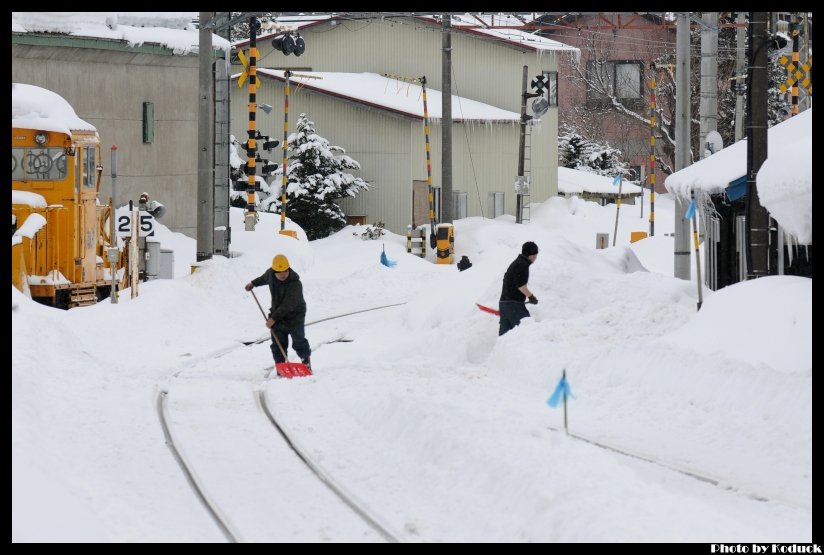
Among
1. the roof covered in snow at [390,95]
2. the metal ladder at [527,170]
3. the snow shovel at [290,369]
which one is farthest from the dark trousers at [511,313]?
the metal ladder at [527,170]

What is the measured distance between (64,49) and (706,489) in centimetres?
2223

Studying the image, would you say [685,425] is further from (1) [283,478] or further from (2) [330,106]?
(2) [330,106]

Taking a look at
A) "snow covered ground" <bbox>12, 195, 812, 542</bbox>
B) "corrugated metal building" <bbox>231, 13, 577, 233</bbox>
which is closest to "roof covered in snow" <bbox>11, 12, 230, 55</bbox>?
"snow covered ground" <bbox>12, 195, 812, 542</bbox>

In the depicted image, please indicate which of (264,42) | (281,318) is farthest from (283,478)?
(264,42)

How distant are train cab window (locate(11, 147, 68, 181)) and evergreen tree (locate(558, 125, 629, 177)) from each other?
145 feet

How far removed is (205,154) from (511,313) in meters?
10.4

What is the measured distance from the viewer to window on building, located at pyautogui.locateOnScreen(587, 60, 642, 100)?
198ft

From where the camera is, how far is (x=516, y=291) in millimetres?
17812

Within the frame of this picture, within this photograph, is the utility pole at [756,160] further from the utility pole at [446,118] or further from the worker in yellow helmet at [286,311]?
the utility pole at [446,118]

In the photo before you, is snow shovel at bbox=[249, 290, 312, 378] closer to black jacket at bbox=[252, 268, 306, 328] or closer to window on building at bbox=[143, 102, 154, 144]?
black jacket at bbox=[252, 268, 306, 328]

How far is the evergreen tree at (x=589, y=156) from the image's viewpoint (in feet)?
207

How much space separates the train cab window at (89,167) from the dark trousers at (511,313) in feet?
23.2

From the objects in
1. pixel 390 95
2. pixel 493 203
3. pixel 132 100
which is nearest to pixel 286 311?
pixel 132 100

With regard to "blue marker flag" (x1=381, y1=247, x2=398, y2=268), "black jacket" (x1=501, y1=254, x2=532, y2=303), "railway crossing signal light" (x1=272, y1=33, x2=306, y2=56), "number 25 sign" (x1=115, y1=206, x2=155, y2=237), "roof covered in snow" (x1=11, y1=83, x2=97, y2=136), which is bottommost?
"blue marker flag" (x1=381, y1=247, x2=398, y2=268)
